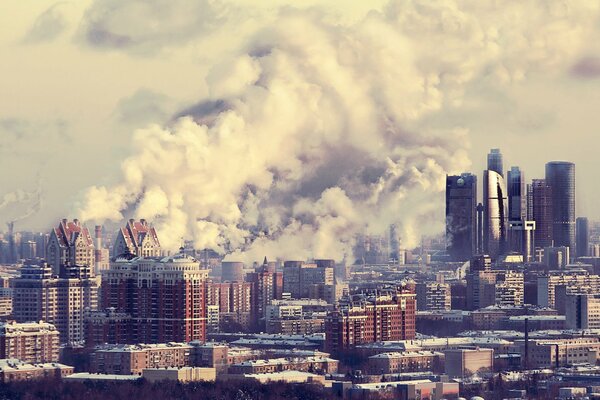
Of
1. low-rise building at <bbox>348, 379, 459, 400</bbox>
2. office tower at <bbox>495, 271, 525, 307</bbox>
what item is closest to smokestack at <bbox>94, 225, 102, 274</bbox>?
office tower at <bbox>495, 271, 525, 307</bbox>

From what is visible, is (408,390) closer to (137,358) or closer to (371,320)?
(137,358)

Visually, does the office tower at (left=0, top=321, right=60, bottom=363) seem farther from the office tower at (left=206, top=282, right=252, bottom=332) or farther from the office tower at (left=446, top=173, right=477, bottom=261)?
the office tower at (left=446, top=173, right=477, bottom=261)

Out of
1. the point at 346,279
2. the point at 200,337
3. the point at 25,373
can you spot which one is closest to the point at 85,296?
the point at 200,337

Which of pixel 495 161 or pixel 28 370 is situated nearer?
pixel 28 370

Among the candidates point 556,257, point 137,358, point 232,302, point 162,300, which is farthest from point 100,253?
point 556,257

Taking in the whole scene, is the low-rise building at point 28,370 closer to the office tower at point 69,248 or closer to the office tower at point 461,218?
the office tower at point 69,248
